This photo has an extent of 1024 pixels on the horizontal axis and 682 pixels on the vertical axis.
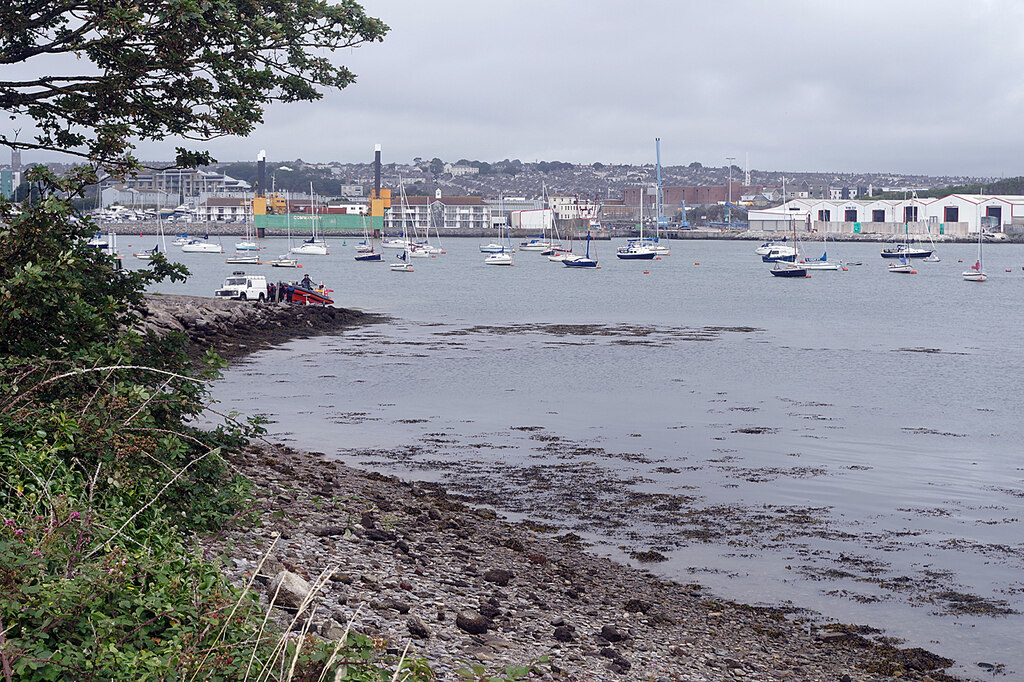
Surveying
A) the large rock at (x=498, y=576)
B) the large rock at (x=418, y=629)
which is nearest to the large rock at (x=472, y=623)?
the large rock at (x=418, y=629)

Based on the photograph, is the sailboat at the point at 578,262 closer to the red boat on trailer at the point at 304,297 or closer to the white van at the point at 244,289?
the white van at the point at 244,289

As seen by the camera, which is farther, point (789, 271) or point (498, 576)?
point (789, 271)

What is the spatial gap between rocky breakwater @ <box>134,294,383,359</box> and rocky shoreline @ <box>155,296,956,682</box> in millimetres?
25564

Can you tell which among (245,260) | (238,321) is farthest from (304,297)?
(245,260)

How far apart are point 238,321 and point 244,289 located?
43.0 ft

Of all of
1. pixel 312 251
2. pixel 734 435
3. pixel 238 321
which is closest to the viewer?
pixel 734 435

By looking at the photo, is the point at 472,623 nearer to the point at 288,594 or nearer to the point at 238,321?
the point at 288,594

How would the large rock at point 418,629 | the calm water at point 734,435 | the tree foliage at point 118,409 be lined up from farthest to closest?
the calm water at point 734,435 → the large rock at point 418,629 → the tree foliage at point 118,409

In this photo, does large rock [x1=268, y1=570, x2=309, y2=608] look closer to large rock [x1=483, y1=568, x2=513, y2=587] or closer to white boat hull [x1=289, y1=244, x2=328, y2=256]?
large rock [x1=483, y1=568, x2=513, y2=587]

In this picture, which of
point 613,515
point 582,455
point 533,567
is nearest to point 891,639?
point 533,567

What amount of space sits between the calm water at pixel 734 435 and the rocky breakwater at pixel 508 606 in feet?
3.61

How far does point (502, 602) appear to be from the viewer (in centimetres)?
1225

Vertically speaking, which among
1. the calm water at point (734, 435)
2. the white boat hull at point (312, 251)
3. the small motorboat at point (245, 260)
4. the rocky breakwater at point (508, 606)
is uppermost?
the white boat hull at point (312, 251)

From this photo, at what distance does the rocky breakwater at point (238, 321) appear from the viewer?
43.3m
